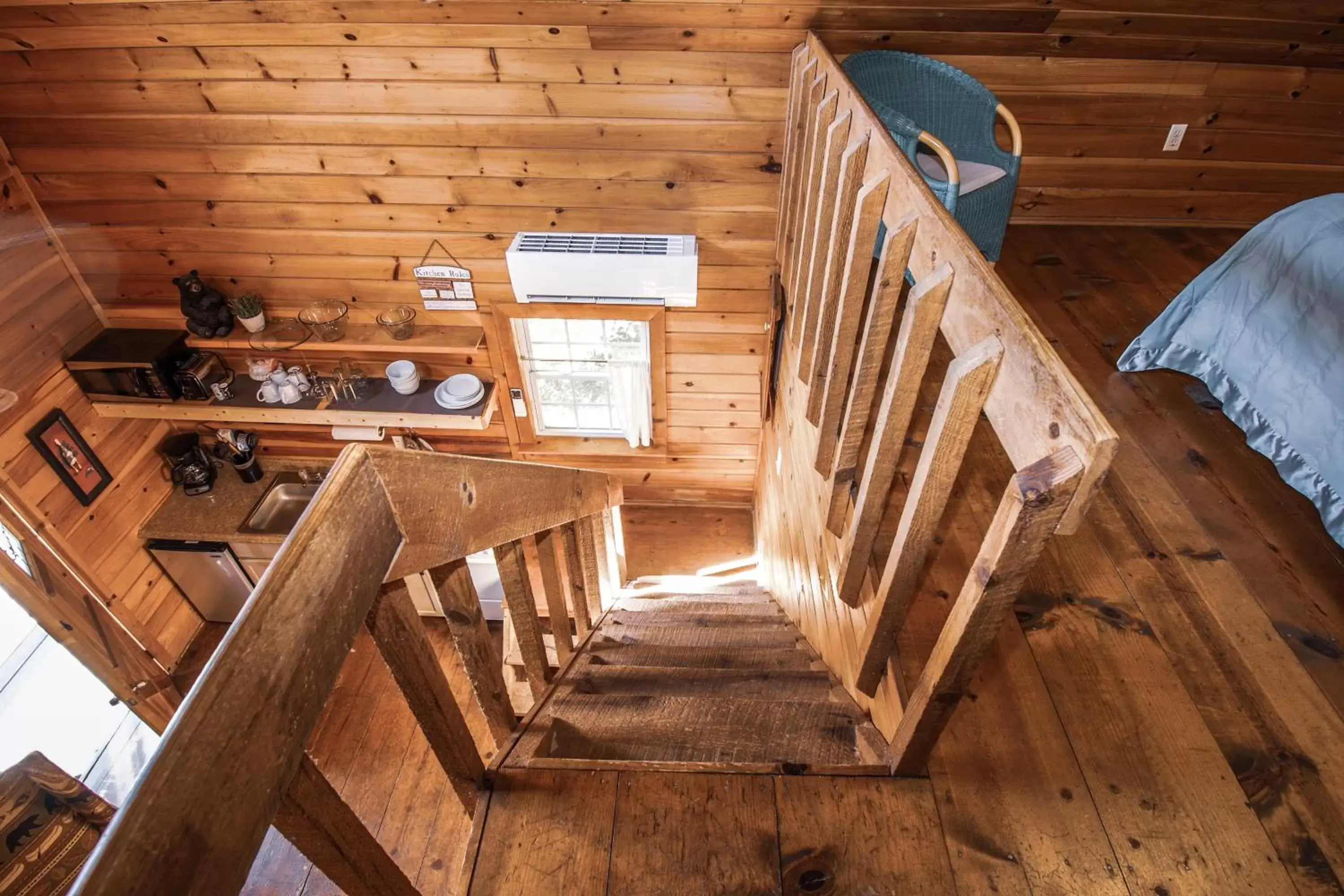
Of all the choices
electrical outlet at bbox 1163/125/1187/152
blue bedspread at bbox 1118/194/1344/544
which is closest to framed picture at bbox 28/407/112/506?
blue bedspread at bbox 1118/194/1344/544

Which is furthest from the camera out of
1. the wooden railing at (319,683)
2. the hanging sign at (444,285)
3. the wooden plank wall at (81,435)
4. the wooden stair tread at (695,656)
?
the hanging sign at (444,285)

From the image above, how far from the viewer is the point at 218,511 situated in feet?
13.5

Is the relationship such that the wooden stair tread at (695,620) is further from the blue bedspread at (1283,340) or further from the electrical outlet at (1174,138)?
the electrical outlet at (1174,138)

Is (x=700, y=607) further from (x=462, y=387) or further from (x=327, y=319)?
(x=327, y=319)

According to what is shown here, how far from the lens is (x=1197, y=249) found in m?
3.39

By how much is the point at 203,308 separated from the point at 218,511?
1.25 m

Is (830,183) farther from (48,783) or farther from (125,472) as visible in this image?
(125,472)

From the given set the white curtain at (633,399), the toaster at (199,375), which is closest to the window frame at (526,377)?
the white curtain at (633,399)

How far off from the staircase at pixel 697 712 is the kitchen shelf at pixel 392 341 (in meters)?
2.13

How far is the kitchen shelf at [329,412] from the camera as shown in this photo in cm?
381

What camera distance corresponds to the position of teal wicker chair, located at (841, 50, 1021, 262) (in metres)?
2.54

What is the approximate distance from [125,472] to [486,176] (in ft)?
9.07

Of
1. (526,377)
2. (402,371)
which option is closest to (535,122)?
(526,377)

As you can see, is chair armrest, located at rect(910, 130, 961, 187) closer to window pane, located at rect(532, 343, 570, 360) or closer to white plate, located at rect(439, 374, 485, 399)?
window pane, located at rect(532, 343, 570, 360)
